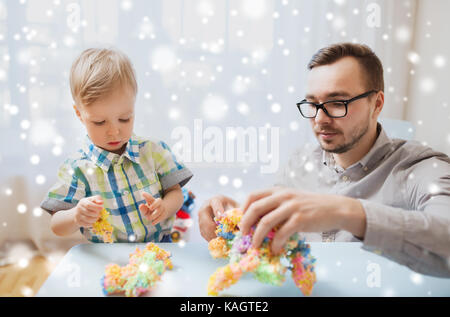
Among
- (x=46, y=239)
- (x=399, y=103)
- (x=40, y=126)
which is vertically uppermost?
(x=399, y=103)

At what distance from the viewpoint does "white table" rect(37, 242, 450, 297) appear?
0.59 meters

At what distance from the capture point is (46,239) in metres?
2.02

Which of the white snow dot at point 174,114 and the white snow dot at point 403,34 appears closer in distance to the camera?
the white snow dot at point 403,34

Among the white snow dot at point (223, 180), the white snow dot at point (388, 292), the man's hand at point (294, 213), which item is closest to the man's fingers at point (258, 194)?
the man's hand at point (294, 213)

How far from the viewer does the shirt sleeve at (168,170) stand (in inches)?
43.9

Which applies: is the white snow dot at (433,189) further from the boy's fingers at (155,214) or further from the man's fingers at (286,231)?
the boy's fingers at (155,214)

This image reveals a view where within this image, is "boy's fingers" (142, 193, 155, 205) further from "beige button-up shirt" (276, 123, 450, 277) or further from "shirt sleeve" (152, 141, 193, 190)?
"beige button-up shirt" (276, 123, 450, 277)

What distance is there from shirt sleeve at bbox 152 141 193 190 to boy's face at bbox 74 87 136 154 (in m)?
0.19

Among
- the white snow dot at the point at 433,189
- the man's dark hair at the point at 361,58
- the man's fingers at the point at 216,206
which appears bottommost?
the man's fingers at the point at 216,206

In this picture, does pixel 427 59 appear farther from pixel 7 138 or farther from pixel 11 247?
pixel 11 247

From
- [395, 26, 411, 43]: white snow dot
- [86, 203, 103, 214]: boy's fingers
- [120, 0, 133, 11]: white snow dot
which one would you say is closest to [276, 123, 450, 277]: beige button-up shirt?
[86, 203, 103, 214]: boy's fingers

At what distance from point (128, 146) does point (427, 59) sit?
1.39 meters

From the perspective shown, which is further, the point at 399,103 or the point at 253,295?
the point at 399,103

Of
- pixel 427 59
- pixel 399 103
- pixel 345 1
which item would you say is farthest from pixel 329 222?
pixel 345 1
